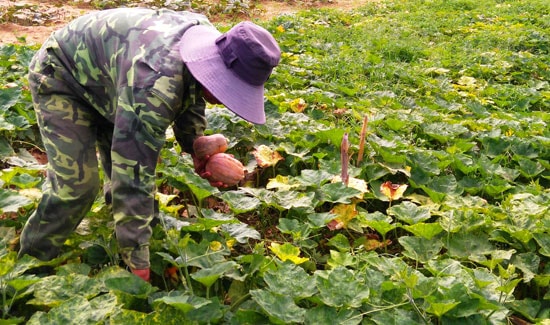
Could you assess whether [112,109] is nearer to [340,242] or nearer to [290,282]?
[290,282]

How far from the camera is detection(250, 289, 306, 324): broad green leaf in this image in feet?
7.14

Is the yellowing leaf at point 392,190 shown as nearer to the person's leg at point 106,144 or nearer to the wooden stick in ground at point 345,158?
the wooden stick in ground at point 345,158

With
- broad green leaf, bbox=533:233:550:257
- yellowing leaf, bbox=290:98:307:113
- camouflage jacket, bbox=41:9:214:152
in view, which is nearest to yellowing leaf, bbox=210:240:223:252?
camouflage jacket, bbox=41:9:214:152

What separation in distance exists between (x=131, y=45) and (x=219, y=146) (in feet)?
2.68

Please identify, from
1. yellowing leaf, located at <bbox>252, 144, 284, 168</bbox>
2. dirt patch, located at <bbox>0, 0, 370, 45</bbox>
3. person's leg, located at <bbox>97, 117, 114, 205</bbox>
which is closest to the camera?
person's leg, located at <bbox>97, 117, 114, 205</bbox>

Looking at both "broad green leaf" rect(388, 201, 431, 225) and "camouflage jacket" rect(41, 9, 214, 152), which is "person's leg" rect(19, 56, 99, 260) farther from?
A: "broad green leaf" rect(388, 201, 431, 225)

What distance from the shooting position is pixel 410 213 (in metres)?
3.11

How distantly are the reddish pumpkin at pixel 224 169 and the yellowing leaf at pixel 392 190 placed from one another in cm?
111

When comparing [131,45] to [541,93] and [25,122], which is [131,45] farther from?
[541,93]

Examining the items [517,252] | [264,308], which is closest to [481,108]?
[517,252]

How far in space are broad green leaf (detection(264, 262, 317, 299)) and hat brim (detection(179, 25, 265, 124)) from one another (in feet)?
2.25

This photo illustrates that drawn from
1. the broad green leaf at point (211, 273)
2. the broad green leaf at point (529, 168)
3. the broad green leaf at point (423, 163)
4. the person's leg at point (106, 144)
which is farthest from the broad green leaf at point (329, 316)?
the broad green leaf at point (529, 168)

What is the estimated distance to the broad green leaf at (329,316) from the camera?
7.29ft

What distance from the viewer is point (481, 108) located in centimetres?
523
